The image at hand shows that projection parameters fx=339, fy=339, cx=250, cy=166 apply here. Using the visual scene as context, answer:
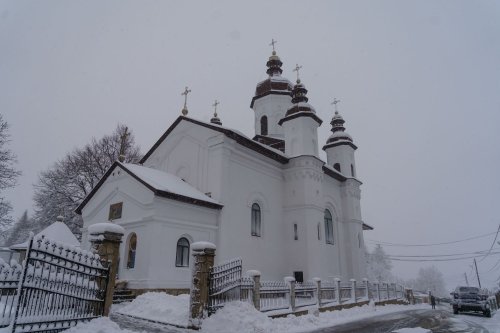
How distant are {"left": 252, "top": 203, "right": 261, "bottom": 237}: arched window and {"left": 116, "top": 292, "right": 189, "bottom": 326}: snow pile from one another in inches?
287

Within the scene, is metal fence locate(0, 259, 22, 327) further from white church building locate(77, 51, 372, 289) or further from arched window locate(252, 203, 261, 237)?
arched window locate(252, 203, 261, 237)

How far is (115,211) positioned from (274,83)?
57.0 feet

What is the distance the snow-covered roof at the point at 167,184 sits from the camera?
14.5 metres

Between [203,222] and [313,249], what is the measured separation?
7.19 m

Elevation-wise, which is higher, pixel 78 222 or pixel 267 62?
pixel 267 62

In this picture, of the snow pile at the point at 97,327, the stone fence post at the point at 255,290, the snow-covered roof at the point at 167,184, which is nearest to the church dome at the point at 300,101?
the snow-covered roof at the point at 167,184

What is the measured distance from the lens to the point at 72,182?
24594 millimetres

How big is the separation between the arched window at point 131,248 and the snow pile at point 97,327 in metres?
8.08

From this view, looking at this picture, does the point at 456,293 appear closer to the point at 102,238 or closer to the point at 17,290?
the point at 102,238

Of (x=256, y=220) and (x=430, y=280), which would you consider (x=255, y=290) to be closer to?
(x=256, y=220)

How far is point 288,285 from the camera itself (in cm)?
1197

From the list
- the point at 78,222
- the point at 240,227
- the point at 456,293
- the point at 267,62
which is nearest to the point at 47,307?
the point at 240,227

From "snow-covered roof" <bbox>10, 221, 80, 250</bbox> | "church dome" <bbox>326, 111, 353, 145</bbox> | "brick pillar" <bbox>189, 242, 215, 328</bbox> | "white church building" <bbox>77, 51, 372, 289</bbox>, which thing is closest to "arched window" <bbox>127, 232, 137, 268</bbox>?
"white church building" <bbox>77, 51, 372, 289</bbox>

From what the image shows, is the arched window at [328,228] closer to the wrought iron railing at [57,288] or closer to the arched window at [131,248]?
the arched window at [131,248]
